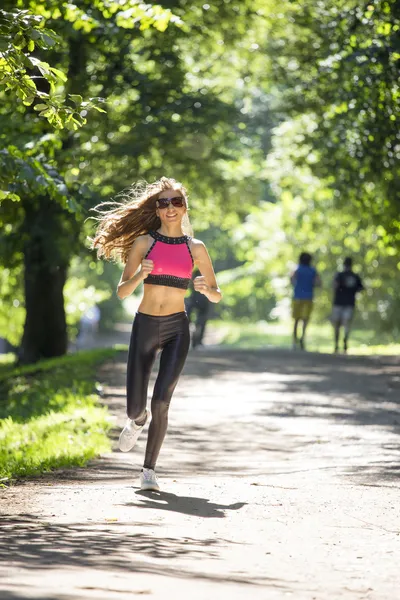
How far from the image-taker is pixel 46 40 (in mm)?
8367

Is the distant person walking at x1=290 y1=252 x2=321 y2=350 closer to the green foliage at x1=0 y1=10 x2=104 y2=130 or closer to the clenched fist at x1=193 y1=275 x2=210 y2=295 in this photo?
the clenched fist at x1=193 y1=275 x2=210 y2=295

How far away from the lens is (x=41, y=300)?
25.2 meters

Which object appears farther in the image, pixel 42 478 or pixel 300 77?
pixel 300 77

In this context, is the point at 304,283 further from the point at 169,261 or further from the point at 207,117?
the point at 169,261

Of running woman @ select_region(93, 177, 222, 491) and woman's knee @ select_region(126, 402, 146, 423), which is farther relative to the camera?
woman's knee @ select_region(126, 402, 146, 423)

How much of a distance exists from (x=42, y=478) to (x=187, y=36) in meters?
16.1

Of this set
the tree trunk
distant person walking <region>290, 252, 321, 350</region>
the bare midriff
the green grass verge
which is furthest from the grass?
the bare midriff

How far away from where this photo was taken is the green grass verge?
10.7 meters

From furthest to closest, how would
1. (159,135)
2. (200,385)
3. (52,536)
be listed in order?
(159,135), (200,385), (52,536)

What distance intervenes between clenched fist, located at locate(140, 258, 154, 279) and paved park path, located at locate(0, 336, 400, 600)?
4.76ft

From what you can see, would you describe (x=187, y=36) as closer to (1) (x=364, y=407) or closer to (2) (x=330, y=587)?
(1) (x=364, y=407)

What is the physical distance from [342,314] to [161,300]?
16.0m

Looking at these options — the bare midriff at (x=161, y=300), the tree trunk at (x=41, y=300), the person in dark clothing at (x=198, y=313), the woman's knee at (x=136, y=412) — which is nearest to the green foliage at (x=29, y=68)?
the bare midriff at (x=161, y=300)

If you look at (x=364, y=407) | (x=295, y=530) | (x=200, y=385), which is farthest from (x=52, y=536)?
(x=200, y=385)
